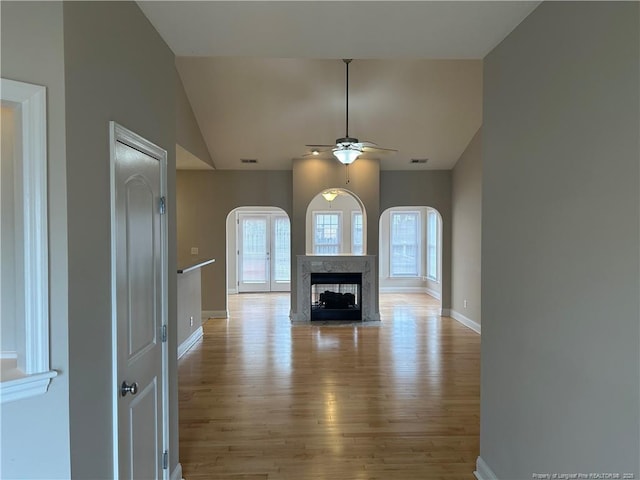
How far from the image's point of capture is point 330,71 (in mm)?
4965

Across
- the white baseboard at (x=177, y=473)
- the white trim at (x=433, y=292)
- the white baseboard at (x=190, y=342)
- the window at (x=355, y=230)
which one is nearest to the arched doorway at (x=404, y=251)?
the white trim at (x=433, y=292)

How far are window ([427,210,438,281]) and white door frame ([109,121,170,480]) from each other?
27.1 ft

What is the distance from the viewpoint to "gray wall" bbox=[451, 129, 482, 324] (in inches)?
248

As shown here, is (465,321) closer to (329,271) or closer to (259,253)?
(329,271)

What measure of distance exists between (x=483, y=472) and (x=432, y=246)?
7.95 meters

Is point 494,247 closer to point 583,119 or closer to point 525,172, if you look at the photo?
point 525,172

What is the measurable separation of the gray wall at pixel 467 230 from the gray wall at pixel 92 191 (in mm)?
5358

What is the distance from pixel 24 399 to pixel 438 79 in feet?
17.4

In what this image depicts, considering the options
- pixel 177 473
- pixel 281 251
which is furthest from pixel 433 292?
pixel 177 473

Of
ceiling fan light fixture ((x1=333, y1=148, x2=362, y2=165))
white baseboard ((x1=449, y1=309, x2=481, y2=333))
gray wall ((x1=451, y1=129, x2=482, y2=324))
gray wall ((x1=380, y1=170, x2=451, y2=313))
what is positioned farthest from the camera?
gray wall ((x1=380, y1=170, x2=451, y2=313))

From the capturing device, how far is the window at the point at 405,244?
10.5 metres

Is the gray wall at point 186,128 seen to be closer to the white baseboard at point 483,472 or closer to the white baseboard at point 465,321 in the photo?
the white baseboard at point 483,472

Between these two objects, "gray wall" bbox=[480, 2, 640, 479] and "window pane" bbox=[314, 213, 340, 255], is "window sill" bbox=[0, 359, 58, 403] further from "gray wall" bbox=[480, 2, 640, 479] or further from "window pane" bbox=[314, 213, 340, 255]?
"window pane" bbox=[314, 213, 340, 255]

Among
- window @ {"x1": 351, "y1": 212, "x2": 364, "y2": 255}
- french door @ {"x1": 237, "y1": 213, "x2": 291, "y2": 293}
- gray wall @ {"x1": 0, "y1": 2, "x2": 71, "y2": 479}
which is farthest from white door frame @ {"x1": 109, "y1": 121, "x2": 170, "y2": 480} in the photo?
window @ {"x1": 351, "y1": 212, "x2": 364, "y2": 255}
